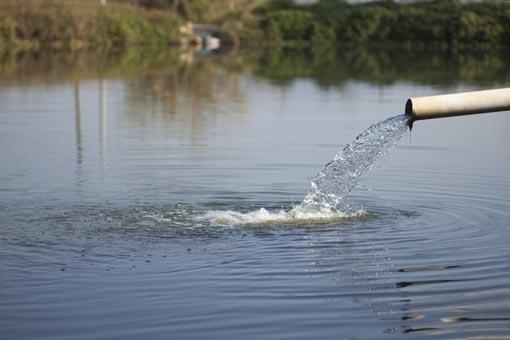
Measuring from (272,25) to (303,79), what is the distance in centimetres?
3427

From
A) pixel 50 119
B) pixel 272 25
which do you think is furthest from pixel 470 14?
pixel 50 119

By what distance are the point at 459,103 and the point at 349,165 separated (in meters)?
3.25

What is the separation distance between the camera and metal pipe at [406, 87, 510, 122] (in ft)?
29.6

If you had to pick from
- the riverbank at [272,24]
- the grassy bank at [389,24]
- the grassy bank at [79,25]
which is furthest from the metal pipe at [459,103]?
the grassy bank at [389,24]

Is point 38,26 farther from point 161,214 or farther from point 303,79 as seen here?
point 161,214

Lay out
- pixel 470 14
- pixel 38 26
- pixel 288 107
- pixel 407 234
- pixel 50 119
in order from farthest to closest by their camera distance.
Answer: pixel 470 14, pixel 38 26, pixel 288 107, pixel 50 119, pixel 407 234

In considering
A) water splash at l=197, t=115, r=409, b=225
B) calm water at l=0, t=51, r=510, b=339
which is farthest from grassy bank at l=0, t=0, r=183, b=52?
water splash at l=197, t=115, r=409, b=225

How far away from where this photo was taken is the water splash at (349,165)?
10820 mm

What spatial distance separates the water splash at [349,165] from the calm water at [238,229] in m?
0.34

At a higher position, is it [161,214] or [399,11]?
[399,11]

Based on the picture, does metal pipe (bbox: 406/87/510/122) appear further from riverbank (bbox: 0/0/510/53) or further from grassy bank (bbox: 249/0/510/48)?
grassy bank (bbox: 249/0/510/48)

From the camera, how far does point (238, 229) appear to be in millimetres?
10398

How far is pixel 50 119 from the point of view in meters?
21.1

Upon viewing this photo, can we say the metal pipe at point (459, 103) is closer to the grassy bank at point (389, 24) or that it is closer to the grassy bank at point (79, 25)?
the grassy bank at point (79, 25)
